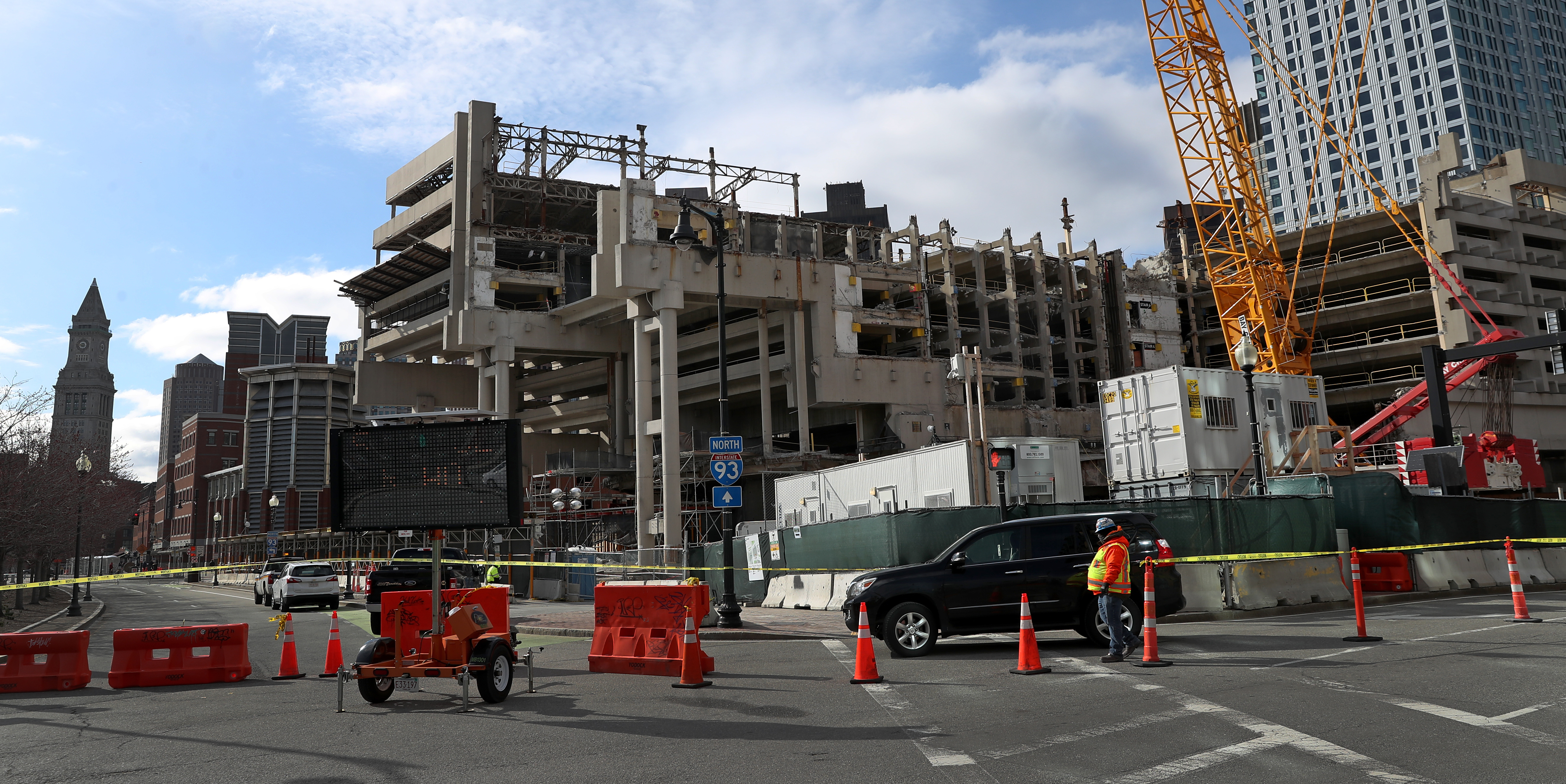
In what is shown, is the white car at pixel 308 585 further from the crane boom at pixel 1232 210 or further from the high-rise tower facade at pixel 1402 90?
the high-rise tower facade at pixel 1402 90

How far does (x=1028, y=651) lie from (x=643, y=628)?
4586mm

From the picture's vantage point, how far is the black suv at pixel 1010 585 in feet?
42.7

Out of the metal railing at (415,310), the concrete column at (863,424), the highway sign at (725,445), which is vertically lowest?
the highway sign at (725,445)

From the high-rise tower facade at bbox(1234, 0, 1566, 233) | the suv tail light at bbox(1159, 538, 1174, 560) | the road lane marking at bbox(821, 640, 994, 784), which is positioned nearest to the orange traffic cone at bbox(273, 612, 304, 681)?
the road lane marking at bbox(821, 640, 994, 784)

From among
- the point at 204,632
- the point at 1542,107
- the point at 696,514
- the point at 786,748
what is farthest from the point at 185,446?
the point at 1542,107

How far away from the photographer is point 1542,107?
128375mm

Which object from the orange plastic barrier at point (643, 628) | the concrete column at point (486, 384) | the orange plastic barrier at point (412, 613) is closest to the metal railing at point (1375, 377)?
the concrete column at point (486, 384)

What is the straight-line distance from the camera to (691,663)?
1116cm

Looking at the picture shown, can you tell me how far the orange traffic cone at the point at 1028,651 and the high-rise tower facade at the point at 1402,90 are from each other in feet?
389

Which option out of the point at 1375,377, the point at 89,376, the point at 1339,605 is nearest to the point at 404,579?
the point at 1339,605

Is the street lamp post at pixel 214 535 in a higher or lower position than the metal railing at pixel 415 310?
lower

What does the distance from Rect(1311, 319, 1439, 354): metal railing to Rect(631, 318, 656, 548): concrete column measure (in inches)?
1746

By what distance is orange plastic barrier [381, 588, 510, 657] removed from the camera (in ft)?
34.6

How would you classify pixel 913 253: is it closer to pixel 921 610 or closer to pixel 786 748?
pixel 921 610
